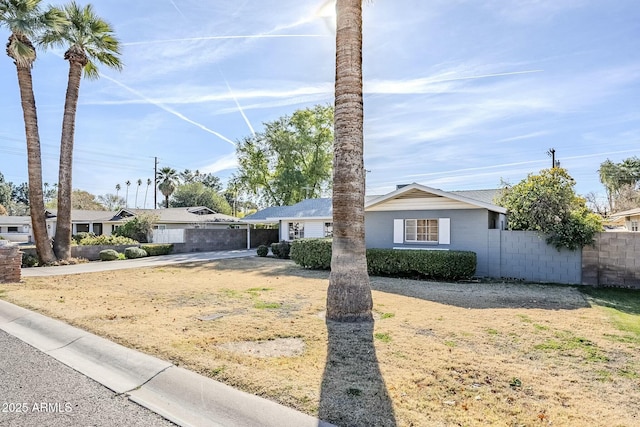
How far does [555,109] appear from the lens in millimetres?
15305

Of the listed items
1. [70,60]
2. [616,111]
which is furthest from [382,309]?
[70,60]

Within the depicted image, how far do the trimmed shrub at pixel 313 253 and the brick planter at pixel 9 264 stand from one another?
9874 mm

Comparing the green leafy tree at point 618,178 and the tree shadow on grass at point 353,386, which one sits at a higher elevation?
the green leafy tree at point 618,178

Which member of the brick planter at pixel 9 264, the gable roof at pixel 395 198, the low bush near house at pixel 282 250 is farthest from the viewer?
the low bush near house at pixel 282 250

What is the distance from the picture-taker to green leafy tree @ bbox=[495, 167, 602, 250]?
1161 centimetres

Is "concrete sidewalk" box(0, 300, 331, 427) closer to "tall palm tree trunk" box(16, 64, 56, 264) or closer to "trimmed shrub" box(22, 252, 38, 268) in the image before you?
"tall palm tree trunk" box(16, 64, 56, 264)

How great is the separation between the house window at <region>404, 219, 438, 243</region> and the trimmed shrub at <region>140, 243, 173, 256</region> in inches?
673

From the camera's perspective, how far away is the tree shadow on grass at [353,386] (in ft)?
10.7

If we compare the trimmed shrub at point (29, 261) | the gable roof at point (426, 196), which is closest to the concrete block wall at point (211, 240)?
the trimmed shrub at point (29, 261)

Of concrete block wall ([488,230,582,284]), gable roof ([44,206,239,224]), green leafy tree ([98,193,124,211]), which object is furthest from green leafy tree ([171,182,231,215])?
concrete block wall ([488,230,582,284])

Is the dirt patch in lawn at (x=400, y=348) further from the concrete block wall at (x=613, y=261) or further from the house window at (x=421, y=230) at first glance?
the house window at (x=421, y=230)

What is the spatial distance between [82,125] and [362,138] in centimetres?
2102

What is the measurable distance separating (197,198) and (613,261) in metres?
52.6

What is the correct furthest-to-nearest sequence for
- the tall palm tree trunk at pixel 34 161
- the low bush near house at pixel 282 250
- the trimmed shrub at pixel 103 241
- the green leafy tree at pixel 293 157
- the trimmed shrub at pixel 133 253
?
the green leafy tree at pixel 293 157 → the low bush near house at pixel 282 250 → the trimmed shrub at pixel 103 241 → the trimmed shrub at pixel 133 253 → the tall palm tree trunk at pixel 34 161
